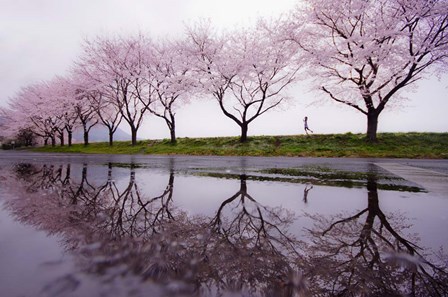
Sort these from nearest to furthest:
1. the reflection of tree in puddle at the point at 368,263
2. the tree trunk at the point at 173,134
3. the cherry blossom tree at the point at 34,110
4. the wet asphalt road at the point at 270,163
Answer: the reflection of tree in puddle at the point at 368,263 < the wet asphalt road at the point at 270,163 < the tree trunk at the point at 173,134 < the cherry blossom tree at the point at 34,110

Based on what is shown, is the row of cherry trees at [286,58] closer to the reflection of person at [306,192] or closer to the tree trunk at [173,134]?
the tree trunk at [173,134]

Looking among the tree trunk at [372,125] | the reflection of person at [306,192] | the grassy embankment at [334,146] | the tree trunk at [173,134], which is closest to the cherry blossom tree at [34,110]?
the tree trunk at [173,134]

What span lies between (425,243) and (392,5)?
928 inches

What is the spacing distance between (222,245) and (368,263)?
1256 mm

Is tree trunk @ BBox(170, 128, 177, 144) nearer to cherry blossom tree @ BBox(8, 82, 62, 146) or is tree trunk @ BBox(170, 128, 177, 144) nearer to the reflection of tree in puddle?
cherry blossom tree @ BBox(8, 82, 62, 146)

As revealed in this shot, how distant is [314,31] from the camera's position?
75.4 feet

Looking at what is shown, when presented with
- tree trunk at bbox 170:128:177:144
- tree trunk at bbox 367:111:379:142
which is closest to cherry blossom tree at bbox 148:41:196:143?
tree trunk at bbox 170:128:177:144

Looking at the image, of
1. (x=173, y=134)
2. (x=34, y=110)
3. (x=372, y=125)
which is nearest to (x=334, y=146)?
(x=372, y=125)

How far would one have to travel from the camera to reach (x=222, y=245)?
8.87 ft

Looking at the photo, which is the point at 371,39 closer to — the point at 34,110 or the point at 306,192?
the point at 306,192

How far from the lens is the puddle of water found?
1.94 m

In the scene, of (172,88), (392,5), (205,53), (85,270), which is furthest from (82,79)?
(85,270)

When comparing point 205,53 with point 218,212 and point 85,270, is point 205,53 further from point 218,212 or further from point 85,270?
point 85,270

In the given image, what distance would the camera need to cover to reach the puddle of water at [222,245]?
194cm
